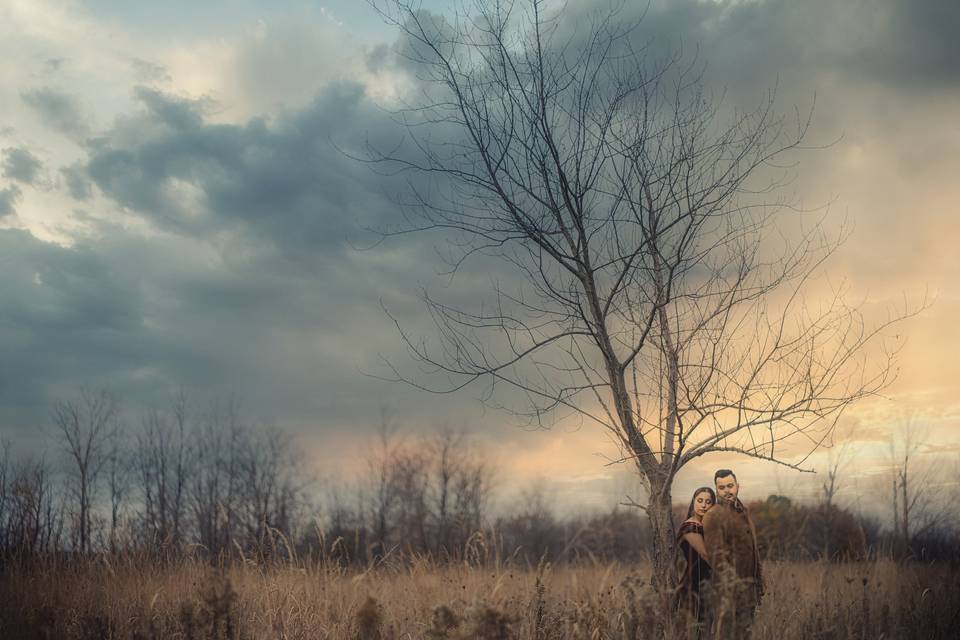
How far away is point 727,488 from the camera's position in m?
5.15

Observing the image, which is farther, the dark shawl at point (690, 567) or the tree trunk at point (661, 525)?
the tree trunk at point (661, 525)

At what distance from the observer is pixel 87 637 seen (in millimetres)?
5453

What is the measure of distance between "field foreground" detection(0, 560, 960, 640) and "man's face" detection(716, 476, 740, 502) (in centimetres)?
80

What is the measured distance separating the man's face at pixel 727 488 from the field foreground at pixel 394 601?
80cm

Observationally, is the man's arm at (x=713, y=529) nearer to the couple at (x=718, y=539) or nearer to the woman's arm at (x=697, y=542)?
the couple at (x=718, y=539)

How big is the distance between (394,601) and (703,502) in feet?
10.1

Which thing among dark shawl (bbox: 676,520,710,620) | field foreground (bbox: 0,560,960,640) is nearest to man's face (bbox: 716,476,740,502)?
dark shawl (bbox: 676,520,710,620)

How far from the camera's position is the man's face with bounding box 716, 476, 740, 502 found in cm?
514

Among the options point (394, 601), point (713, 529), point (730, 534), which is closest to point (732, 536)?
point (730, 534)

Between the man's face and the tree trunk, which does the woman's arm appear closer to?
the man's face

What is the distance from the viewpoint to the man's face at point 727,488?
514 centimetres

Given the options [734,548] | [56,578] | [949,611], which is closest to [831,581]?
[949,611]

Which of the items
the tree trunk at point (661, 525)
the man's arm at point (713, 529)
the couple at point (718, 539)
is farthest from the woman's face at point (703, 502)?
the tree trunk at point (661, 525)

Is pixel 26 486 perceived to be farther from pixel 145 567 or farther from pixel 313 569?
pixel 313 569
